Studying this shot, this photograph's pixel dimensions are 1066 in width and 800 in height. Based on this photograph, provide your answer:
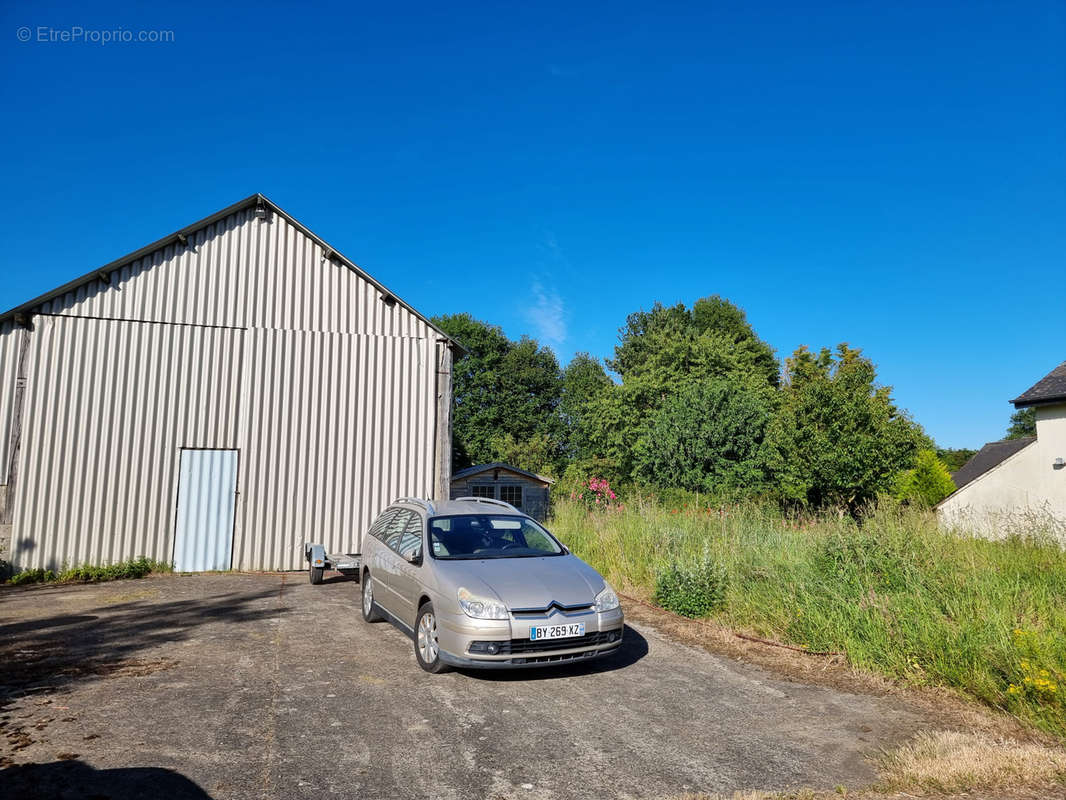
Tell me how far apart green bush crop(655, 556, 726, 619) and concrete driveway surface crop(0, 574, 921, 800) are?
118 cm

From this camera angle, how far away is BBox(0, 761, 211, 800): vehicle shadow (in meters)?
3.73

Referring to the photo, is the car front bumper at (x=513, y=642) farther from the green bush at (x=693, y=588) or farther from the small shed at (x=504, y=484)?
the small shed at (x=504, y=484)

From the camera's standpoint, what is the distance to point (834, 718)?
5.25m

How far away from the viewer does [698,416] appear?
25906mm

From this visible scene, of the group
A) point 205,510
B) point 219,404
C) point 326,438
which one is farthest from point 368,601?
point 219,404

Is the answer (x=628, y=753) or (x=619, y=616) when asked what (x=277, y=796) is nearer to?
(x=628, y=753)

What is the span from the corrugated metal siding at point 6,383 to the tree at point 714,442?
68.2ft

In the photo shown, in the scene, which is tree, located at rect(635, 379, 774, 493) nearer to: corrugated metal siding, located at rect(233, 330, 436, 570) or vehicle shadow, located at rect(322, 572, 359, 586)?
corrugated metal siding, located at rect(233, 330, 436, 570)

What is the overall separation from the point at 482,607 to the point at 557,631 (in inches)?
27.9

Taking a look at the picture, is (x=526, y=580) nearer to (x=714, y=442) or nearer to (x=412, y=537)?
(x=412, y=537)

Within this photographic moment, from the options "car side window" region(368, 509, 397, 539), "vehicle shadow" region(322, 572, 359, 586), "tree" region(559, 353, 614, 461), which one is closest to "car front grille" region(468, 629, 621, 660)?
"car side window" region(368, 509, 397, 539)

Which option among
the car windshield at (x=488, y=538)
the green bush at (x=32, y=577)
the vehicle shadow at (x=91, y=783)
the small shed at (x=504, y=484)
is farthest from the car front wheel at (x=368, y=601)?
the small shed at (x=504, y=484)

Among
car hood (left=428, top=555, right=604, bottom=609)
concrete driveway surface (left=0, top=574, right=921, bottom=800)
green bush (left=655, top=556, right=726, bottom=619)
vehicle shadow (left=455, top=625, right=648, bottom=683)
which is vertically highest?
car hood (left=428, top=555, right=604, bottom=609)

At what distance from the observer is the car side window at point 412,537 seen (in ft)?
23.6
